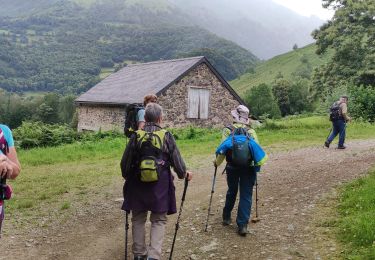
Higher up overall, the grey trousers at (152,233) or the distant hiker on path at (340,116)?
the distant hiker on path at (340,116)

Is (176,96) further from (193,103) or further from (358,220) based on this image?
(358,220)

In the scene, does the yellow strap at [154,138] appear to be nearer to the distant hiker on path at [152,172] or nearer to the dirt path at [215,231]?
the distant hiker on path at [152,172]

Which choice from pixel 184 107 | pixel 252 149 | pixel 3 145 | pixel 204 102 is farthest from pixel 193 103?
pixel 3 145

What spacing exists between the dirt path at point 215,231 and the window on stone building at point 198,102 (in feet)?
57.7

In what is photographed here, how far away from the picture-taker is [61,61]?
451 ft

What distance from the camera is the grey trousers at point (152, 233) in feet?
18.3

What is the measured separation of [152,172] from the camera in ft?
17.7

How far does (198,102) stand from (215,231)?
21.7 meters

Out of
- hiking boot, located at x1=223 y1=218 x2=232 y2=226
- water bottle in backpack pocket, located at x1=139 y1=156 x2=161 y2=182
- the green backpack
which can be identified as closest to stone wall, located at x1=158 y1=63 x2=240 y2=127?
hiking boot, located at x1=223 y1=218 x2=232 y2=226

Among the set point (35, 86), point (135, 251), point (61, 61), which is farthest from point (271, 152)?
point (61, 61)

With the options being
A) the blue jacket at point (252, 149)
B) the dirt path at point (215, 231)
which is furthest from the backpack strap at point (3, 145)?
the blue jacket at point (252, 149)

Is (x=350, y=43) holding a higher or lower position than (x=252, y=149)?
higher

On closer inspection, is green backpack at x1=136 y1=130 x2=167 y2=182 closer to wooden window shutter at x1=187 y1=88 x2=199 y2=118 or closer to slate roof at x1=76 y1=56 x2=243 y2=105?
slate roof at x1=76 y1=56 x2=243 y2=105

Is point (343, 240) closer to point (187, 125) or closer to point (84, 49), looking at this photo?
point (187, 125)
